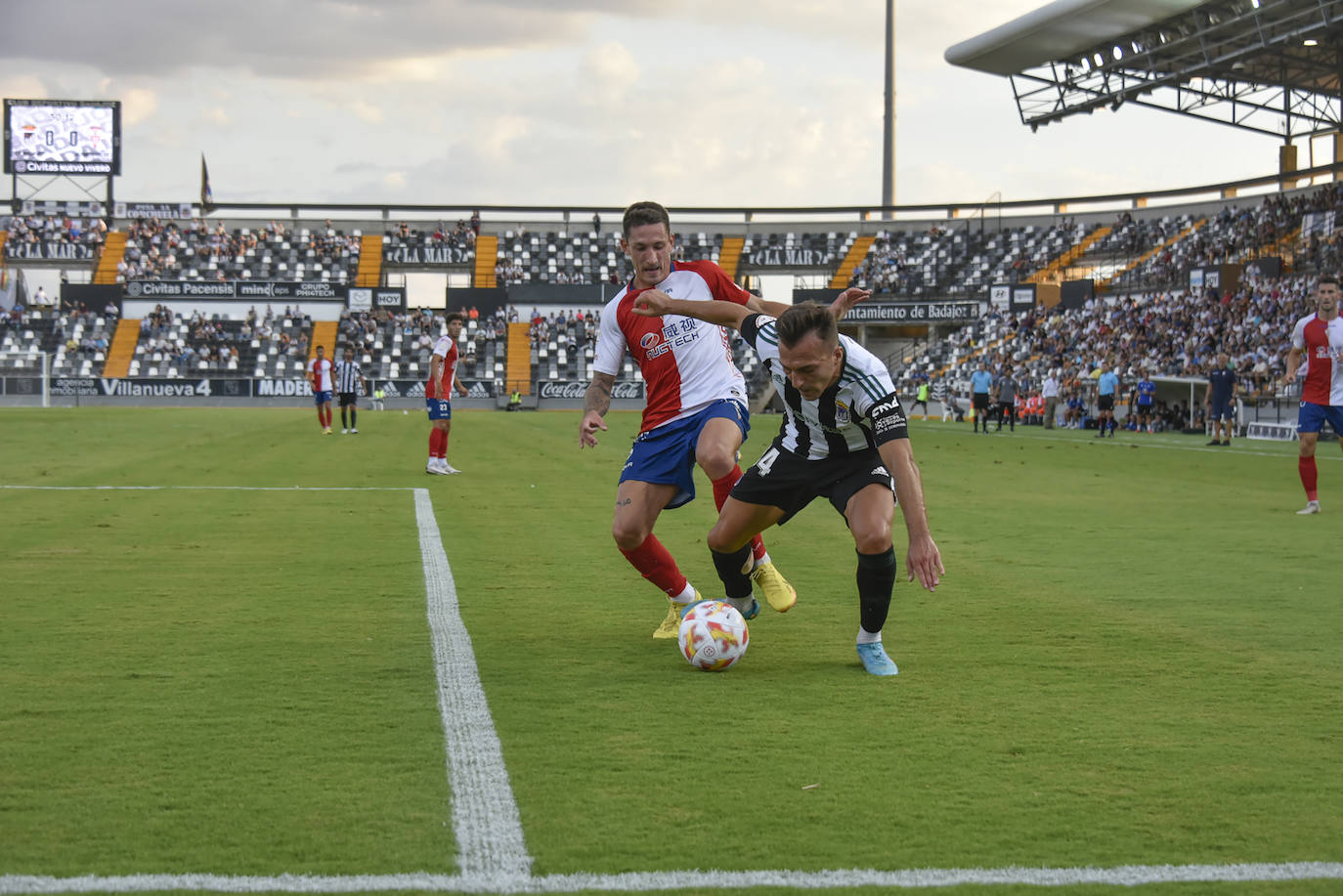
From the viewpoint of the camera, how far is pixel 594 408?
688 centimetres

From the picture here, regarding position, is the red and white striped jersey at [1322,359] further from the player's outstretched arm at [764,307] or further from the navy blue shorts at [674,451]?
the player's outstretched arm at [764,307]

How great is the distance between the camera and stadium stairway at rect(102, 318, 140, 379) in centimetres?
5984

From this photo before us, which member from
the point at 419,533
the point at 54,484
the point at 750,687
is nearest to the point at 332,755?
the point at 750,687

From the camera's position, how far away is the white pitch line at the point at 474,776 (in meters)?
3.16

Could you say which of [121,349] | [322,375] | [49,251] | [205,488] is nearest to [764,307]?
[205,488]

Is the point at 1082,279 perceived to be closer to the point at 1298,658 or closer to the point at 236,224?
the point at 236,224

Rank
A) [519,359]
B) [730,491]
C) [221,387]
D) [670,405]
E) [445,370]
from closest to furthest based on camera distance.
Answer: [730,491]
[670,405]
[445,370]
[221,387]
[519,359]

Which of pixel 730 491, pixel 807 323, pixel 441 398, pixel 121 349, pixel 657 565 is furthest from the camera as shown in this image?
pixel 121 349

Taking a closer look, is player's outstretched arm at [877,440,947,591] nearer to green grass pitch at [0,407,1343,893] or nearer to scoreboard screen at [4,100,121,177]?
green grass pitch at [0,407,1343,893]

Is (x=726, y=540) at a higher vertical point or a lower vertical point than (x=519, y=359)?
lower

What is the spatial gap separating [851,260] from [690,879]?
6863 centimetres

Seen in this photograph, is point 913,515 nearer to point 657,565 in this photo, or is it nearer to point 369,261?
point 657,565

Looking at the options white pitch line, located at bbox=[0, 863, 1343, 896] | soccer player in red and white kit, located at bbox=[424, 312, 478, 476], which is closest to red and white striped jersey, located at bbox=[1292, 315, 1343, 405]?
soccer player in red and white kit, located at bbox=[424, 312, 478, 476]

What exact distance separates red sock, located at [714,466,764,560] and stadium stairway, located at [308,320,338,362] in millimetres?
A: 56806
